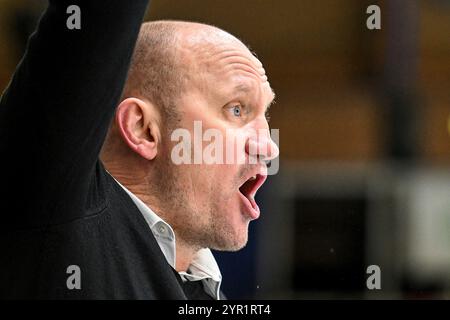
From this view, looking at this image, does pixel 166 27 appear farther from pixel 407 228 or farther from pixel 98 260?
pixel 407 228

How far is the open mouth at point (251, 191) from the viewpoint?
90 centimetres

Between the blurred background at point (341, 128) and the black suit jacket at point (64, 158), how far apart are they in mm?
211

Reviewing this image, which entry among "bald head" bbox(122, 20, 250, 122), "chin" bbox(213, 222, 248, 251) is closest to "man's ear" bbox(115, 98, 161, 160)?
"bald head" bbox(122, 20, 250, 122)

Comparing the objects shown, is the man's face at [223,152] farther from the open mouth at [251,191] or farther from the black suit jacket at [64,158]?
the black suit jacket at [64,158]

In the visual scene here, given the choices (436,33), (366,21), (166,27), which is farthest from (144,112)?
(436,33)

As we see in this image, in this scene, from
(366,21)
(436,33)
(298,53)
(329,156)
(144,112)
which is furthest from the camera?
(436,33)

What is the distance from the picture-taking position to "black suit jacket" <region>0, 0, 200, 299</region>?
→ 0.70 m

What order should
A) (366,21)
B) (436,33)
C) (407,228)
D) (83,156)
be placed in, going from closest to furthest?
1. (83,156)
2. (366,21)
3. (436,33)
4. (407,228)

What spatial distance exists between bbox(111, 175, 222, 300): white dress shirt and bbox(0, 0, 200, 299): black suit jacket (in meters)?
0.06

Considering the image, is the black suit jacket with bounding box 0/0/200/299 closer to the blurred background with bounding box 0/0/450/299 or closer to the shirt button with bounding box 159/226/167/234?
the shirt button with bounding box 159/226/167/234

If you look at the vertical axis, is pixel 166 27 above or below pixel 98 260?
above

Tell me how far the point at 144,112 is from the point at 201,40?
10cm

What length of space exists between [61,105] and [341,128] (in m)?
0.87

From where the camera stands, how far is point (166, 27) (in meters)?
0.88
